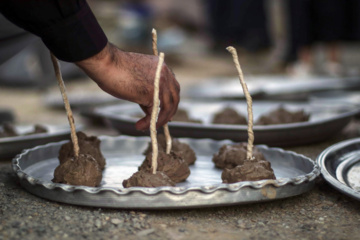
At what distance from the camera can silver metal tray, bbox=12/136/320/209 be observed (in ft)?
4.23

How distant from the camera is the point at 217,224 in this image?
137 cm

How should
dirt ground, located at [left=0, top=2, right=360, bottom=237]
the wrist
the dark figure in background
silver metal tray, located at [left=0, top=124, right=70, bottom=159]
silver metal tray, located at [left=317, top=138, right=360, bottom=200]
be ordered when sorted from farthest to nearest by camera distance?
the dark figure in background → silver metal tray, located at [left=0, top=124, right=70, bottom=159] → silver metal tray, located at [left=317, top=138, right=360, bottom=200] → the wrist → dirt ground, located at [left=0, top=2, right=360, bottom=237]

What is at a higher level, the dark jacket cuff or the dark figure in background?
the dark figure in background

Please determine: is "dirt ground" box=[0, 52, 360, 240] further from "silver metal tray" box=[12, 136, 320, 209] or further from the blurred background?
the blurred background

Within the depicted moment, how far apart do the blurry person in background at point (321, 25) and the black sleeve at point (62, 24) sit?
4607 millimetres

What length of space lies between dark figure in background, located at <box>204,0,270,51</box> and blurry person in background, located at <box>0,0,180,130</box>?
6948mm

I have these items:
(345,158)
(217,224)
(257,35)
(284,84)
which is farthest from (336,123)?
(257,35)

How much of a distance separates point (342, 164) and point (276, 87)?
2.31 metres

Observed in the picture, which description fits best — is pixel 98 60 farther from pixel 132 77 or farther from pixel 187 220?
pixel 187 220

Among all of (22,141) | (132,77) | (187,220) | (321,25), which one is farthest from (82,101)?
(321,25)

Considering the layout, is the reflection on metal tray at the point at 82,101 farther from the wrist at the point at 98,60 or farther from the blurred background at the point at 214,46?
the wrist at the point at 98,60

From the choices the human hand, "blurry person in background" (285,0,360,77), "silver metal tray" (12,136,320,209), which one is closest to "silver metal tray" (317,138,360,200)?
"silver metal tray" (12,136,320,209)

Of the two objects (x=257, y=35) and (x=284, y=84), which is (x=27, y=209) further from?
(x=257, y=35)

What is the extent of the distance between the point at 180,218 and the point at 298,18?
5.05 m
